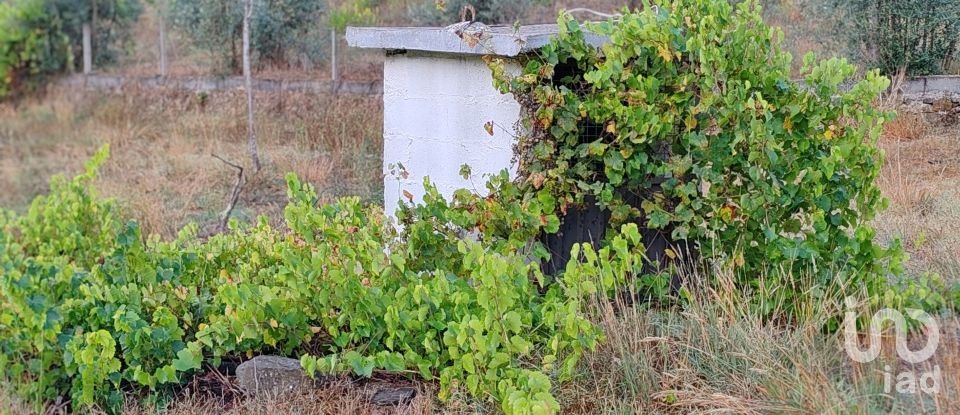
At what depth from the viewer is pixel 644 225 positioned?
13.8ft

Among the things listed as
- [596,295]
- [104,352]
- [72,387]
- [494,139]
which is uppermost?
[494,139]

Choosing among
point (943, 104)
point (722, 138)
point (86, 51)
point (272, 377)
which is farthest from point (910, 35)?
point (86, 51)

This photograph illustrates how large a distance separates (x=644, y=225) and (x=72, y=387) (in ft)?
8.75

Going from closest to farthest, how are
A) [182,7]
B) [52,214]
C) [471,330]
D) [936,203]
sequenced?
1. [471,330]
2. [936,203]
3. [52,214]
4. [182,7]

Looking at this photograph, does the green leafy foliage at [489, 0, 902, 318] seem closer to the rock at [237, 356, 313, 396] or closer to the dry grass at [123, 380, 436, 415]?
the dry grass at [123, 380, 436, 415]

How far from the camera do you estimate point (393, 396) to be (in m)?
3.52

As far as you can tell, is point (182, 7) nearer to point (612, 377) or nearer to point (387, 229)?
point (387, 229)

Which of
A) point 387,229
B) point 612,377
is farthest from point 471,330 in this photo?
point 387,229

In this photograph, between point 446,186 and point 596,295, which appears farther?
point 446,186

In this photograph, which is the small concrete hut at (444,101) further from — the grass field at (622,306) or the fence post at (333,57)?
the fence post at (333,57)

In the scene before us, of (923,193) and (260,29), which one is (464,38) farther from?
(260,29)

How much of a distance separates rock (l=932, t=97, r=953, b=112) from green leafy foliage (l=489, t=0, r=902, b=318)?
1745mm

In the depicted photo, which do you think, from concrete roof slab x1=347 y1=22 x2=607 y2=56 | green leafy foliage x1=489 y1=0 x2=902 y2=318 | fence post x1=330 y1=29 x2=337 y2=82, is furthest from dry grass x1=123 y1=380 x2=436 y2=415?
fence post x1=330 y1=29 x2=337 y2=82

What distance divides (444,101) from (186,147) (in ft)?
20.4
